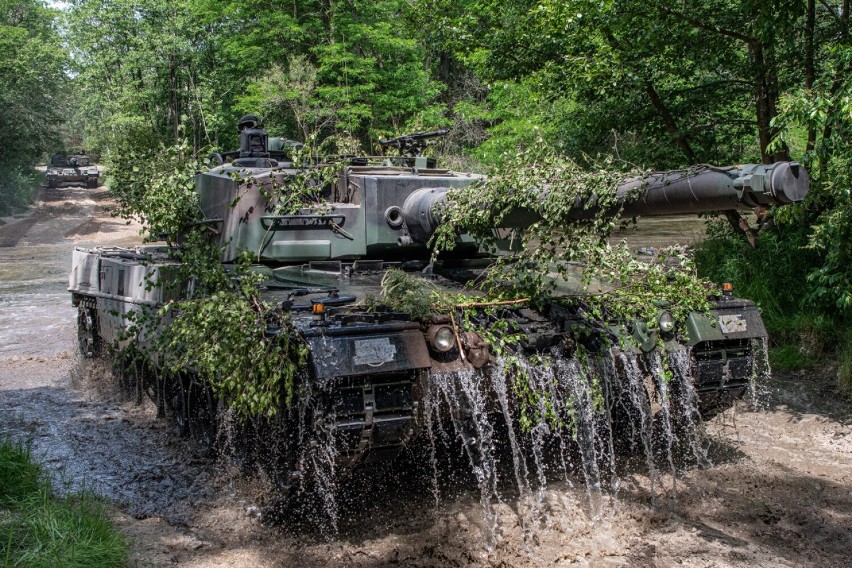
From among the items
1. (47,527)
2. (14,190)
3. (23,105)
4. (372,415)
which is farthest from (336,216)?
(14,190)

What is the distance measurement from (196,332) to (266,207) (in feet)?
5.31

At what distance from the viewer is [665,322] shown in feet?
19.7

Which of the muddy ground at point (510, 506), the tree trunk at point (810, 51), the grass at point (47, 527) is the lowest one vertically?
the muddy ground at point (510, 506)

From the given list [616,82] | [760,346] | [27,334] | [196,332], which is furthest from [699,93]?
[27,334]

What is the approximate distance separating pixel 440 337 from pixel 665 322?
70.4 inches

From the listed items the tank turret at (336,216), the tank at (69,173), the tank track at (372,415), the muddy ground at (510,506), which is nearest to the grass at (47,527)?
the muddy ground at (510,506)

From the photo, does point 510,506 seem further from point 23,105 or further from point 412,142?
point 23,105

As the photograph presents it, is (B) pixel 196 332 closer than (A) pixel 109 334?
Yes

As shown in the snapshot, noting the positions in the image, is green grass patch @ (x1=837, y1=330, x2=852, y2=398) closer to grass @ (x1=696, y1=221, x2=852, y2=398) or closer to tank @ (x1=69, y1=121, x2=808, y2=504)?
grass @ (x1=696, y1=221, x2=852, y2=398)

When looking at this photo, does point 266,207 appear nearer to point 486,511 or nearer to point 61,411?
point 486,511

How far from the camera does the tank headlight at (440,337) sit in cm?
518

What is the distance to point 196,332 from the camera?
540 cm

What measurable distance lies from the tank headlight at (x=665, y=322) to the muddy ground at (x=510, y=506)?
116 cm

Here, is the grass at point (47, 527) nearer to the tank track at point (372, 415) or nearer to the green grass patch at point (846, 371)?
the tank track at point (372, 415)
